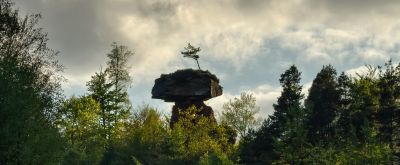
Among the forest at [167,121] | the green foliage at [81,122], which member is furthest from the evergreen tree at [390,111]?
the green foliage at [81,122]

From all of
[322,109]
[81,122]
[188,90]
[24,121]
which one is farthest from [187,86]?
[24,121]

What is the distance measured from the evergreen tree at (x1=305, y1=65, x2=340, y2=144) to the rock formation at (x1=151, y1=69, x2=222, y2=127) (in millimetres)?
14964

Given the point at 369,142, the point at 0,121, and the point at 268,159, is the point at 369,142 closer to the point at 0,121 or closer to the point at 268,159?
the point at 268,159

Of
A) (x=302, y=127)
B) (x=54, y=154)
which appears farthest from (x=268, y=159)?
(x=54, y=154)

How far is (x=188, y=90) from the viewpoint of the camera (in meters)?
61.7

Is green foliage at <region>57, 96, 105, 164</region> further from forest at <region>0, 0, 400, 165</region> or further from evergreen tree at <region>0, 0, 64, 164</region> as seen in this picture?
evergreen tree at <region>0, 0, 64, 164</region>

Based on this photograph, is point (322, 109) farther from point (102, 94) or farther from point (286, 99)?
point (102, 94)

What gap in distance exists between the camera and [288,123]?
42.8 metres

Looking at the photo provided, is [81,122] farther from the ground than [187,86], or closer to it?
closer to it

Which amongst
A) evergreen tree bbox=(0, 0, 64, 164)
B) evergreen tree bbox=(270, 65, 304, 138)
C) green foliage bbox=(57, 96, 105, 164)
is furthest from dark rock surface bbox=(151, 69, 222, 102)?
evergreen tree bbox=(0, 0, 64, 164)

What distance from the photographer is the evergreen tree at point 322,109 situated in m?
47.5

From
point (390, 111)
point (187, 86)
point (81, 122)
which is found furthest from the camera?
point (187, 86)

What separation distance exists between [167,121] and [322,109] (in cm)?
2119

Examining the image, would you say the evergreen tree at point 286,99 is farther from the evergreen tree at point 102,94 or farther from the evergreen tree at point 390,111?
the evergreen tree at point 102,94
